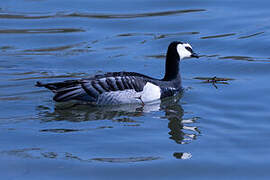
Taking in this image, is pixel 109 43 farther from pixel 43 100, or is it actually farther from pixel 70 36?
pixel 43 100

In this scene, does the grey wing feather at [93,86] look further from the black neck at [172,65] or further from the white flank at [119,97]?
the black neck at [172,65]

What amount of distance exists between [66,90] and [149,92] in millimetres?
1663

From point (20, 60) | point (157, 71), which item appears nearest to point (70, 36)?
point (20, 60)

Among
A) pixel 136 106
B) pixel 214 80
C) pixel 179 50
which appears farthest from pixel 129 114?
pixel 214 80

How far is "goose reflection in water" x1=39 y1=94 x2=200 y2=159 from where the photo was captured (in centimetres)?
1112

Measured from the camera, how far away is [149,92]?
12789mm

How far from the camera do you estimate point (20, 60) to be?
15430mm

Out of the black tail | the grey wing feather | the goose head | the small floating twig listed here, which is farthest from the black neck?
the black tail

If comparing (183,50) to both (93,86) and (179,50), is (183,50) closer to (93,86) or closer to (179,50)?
(179,50)

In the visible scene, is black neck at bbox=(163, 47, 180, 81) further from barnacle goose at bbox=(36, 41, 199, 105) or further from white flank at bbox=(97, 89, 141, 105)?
white flank at bbox=(97, 89, 141, 105)

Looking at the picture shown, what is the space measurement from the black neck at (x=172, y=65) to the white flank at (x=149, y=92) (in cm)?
68

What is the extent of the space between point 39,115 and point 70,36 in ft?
19.4

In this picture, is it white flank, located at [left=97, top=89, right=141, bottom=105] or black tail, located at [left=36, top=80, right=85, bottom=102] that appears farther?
white flank, located at [left=97, top=89, right=141, bottom=105]

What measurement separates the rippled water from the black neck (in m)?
0.48
